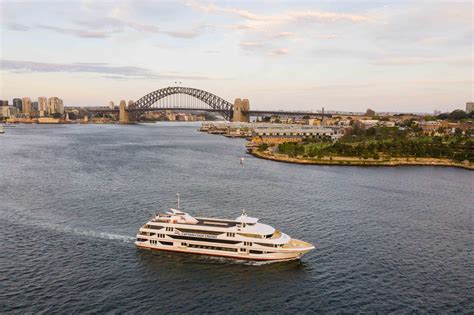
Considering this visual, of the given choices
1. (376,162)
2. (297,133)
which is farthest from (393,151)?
(297,133)

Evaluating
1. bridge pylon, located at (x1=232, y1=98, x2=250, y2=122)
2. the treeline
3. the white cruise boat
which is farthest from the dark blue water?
bridge pylon, located at (x1=232, y1=98, x2=250, y2=122)

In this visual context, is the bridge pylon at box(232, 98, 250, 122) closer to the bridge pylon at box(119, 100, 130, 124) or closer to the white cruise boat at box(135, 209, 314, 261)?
the bridge pylon at box(119, 100, 130, 124)

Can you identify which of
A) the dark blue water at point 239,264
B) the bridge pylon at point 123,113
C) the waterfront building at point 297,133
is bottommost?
the dark blue water at point 239,264

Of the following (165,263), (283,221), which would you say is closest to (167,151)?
(283,221)

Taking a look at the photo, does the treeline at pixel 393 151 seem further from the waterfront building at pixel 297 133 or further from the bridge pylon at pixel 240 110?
the bridge pylon at pixel 240 110

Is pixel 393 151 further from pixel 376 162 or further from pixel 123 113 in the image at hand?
pixel 123 113

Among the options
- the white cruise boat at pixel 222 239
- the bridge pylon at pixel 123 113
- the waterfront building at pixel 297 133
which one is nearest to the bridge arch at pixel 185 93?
the bridge pylon at pixel 123 113
